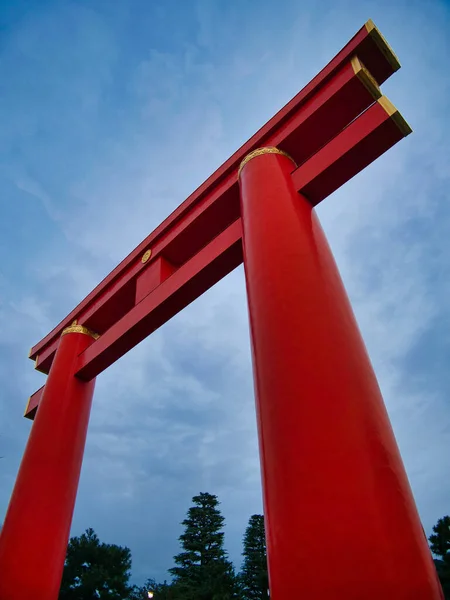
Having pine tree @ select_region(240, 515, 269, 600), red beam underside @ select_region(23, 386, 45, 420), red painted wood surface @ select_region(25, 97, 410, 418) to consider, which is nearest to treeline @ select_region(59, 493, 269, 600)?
pine tree @ select_region(240, 515, 269, 600)

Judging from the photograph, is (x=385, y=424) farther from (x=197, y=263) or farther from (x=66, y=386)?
(x=66, y=386)

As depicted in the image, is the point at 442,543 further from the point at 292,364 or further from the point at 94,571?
the point at 292,364

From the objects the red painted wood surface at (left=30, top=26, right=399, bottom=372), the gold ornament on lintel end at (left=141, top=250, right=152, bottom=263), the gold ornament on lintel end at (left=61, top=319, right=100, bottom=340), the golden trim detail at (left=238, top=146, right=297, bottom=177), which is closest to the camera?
the red painted wood surface at (left=30, top=26, right=399, bottom=372)

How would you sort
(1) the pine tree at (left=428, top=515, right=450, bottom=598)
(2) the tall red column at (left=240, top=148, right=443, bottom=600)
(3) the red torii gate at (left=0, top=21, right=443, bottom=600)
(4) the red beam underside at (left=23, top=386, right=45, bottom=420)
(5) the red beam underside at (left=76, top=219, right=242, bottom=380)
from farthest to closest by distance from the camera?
→ (1) the pine tree at (left=428, top=515, right=450, bottom=598), (4) the red beam underside at (left=23, top=386, right=45, bottom=420), (5) the red beam underside at (left=76, top=219, right=242, bottom=380), (3) the red torii gate at (left=0, top=21, right=443, bottom=600), (2) the tall red column at (left=240, top=148, right=443, bottom=600)

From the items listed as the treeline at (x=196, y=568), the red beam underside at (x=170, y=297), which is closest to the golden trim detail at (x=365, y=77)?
the red beam underside at (x=170, y=297)

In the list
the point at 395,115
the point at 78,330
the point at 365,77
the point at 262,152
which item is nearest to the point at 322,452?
the point at 395,115

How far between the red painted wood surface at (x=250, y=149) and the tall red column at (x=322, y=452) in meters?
2.24

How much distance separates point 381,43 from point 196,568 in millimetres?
19845

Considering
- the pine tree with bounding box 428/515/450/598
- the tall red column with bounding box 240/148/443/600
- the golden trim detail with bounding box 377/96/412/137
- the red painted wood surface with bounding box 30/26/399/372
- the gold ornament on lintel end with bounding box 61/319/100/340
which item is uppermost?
the red painted wood surface with bounding box 30/26/399/372

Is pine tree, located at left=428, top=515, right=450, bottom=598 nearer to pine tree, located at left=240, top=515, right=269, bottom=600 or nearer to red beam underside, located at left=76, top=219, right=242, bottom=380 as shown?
pine tree, located at left=240, top=515, right=269, bottom=600

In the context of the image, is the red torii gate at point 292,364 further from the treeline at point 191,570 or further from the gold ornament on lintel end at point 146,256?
the treeline at point 191,570

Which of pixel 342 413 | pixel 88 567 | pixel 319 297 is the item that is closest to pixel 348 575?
pixel 342 413

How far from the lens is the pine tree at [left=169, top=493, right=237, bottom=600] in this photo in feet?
52.6

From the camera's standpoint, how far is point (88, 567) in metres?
17.0
